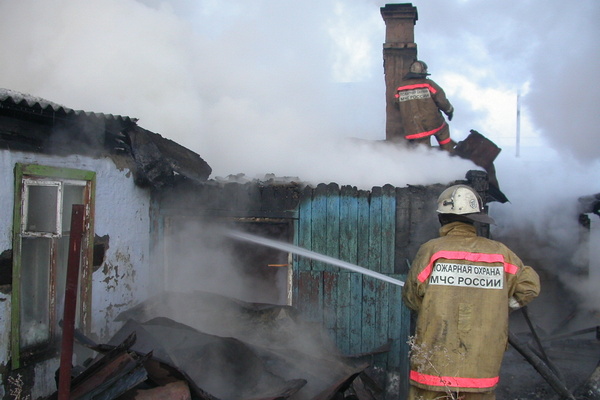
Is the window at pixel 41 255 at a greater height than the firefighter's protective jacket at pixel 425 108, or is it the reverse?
the firefighter's protective jacket at pixel 425 108

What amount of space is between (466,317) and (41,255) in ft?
12.9

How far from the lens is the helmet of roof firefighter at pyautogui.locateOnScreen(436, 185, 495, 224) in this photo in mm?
3885

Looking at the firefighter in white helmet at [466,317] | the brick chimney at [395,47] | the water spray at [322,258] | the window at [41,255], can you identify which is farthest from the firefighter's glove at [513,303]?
the brick chimney at [395,47]

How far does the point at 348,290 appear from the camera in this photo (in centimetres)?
618

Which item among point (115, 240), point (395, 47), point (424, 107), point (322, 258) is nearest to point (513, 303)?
point (322, 258)

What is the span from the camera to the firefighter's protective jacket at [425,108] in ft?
28.5

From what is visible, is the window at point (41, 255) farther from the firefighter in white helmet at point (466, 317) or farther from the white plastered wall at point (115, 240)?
the firefighter in white helmet at point (466, 317)

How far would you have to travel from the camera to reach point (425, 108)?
8734 millimetres

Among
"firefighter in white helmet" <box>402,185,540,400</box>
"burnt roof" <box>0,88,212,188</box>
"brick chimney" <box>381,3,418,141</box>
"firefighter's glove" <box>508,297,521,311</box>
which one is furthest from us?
"brick chimney" <box>381,3,418,141</box>

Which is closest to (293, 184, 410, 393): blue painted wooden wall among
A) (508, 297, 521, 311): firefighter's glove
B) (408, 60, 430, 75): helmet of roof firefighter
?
(508, 297, 521, 311): firefighter's glove

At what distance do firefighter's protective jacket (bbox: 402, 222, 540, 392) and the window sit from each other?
135 inches

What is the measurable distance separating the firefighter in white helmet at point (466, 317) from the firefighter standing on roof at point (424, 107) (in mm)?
5281

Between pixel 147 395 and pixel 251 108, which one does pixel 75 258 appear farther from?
pixel 251 108

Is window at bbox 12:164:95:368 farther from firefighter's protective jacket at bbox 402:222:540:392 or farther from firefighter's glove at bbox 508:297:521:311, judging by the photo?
firefighter's glove at bbox 508:297:521:311
